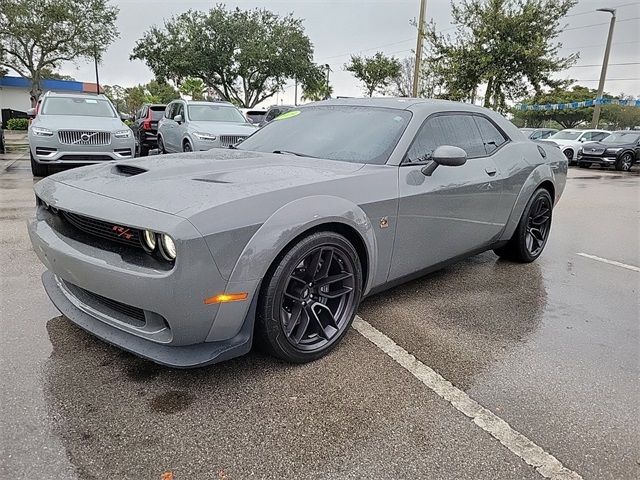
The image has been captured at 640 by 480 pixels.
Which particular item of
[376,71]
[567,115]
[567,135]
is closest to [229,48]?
[376,71]

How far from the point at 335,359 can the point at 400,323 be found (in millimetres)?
697

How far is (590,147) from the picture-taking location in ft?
59.3

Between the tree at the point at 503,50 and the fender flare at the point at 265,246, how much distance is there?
20.6 m

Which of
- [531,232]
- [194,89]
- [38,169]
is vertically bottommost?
[38,169]

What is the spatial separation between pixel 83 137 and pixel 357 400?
318 inches

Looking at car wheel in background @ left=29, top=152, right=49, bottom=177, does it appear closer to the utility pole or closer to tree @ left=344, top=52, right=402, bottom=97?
the utility pole

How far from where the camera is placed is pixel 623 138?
1830cm

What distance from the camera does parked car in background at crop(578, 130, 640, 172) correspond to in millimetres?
17656

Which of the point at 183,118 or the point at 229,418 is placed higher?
the point at 183,118

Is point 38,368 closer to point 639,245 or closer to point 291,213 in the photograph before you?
point 291,213

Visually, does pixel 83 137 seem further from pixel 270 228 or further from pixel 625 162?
pixel 625 162

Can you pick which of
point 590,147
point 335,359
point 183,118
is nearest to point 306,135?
point 335,359

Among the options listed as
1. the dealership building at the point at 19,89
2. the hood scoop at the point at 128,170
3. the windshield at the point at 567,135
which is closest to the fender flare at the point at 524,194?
the hood scoop at the point at 128,170

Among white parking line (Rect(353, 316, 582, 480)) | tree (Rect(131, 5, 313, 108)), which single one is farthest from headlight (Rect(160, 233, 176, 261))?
tree (Rect(131, 5, 313, 108))
